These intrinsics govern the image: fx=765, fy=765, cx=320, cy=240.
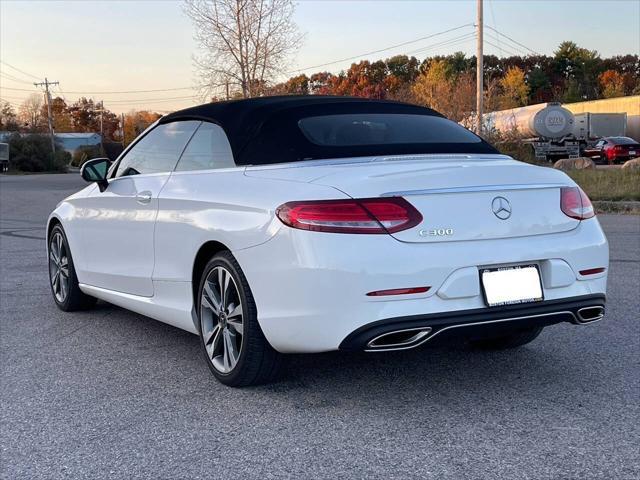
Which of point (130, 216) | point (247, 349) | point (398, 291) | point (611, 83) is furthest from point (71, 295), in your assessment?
point (611, 83)

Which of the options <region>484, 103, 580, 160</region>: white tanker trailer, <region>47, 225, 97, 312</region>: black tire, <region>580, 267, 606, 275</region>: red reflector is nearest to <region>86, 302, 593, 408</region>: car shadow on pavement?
<region>580, 267, 606, 275</region>: red reflector

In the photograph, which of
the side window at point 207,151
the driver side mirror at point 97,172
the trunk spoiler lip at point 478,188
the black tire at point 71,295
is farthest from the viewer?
the black tire at point 71,295

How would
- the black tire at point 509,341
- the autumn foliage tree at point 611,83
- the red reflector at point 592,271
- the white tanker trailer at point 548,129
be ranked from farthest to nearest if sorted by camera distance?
the autumn foliage tree at point 611,83, the white tanker trailer at point 548,129, the black tire at point 509,341, the red reflector at point 592,271

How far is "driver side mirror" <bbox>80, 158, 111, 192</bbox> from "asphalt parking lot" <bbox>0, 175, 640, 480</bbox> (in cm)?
109

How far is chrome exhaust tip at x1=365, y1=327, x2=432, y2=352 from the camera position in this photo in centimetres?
344

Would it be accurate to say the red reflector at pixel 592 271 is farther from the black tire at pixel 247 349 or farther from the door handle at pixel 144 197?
the door handle at pixel 144 197

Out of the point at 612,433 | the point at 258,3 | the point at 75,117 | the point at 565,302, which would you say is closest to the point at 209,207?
the point at 565,302

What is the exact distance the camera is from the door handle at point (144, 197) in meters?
4.82

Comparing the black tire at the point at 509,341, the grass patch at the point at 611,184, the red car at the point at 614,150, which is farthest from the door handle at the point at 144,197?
the red car at the point at 614,150

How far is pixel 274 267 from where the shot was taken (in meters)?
3.60

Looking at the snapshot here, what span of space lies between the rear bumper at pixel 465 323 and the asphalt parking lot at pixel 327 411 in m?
0.39

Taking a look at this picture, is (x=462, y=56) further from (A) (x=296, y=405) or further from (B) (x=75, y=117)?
(A) (x=296, y=405)

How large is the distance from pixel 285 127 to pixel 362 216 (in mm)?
1074

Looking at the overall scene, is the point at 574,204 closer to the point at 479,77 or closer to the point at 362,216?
the point at 362,216
